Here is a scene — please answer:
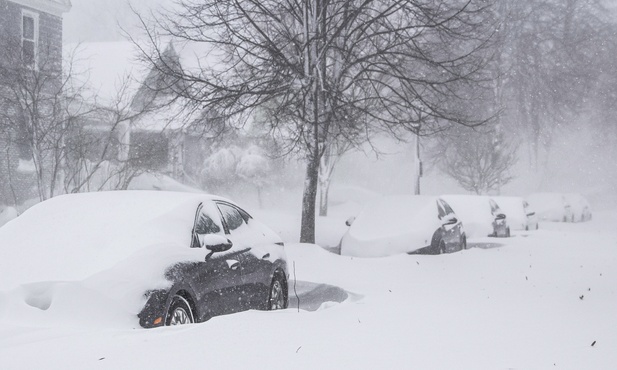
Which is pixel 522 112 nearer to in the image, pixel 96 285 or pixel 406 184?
pixel 406 184

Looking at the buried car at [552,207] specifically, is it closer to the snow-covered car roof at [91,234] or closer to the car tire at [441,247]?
the car tire at [441,247]

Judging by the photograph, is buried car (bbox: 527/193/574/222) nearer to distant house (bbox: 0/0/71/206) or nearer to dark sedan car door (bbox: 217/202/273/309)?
distant house (bbox: 0/0/71/206)

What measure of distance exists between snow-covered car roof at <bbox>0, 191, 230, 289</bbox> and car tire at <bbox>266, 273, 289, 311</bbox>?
5.17 ft

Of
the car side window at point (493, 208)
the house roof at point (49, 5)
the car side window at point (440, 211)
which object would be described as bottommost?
the car side window at point (493, 208)

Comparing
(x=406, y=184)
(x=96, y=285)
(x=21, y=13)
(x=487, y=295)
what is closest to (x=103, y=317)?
(x=96, y=285)

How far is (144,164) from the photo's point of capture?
1998cm

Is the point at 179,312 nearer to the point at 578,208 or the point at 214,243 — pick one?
the point at 214,243

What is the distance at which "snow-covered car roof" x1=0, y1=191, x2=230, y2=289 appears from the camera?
5633 millimetres

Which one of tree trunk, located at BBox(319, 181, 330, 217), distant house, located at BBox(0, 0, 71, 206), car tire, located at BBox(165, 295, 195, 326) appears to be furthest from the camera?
tree trunk, located at BBox(319, 181, 330, 217)

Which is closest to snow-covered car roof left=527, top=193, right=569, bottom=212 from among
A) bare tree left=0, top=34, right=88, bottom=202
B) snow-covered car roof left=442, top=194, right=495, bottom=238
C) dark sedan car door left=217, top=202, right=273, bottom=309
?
snow-covered car roof left=442, top=194, right=495, bottom=238

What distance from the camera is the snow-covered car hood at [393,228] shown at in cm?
1386

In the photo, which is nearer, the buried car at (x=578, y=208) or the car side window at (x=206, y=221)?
the car side window at (x=206, y=221)

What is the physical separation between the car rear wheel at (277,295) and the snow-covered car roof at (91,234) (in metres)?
1.59

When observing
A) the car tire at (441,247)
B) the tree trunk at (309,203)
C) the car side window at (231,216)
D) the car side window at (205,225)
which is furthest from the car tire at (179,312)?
the tree trunk at (309,203)
